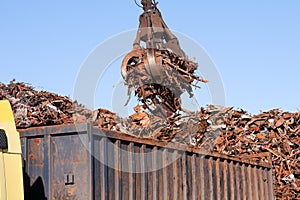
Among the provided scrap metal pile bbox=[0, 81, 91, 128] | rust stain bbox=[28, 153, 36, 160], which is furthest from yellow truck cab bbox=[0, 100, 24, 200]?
scrap metal pile bbox=[0, 81, 91, 128]

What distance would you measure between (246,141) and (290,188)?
3.89 feet

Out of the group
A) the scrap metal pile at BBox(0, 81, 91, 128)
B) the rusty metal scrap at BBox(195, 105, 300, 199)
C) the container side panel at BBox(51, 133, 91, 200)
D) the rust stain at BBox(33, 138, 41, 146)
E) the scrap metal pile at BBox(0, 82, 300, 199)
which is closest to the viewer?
the container side panel at BBox(51, 133, 91, 200)

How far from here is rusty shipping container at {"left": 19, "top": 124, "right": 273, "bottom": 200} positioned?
4922mm

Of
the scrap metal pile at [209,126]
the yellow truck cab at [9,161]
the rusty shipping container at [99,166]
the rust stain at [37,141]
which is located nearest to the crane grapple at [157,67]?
the scrap metal pile at [209,126]

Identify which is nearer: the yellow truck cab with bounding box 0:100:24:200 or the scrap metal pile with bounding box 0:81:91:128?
the yellow truck cab with bounding box 0:100:24:200

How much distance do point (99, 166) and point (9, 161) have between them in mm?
924

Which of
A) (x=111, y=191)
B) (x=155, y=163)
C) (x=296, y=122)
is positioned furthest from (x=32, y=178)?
(x=296, y=122)

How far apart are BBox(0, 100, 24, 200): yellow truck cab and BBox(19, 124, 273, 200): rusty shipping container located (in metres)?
0.61

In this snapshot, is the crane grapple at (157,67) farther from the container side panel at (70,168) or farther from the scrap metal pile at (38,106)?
the container side panel at (70,168)

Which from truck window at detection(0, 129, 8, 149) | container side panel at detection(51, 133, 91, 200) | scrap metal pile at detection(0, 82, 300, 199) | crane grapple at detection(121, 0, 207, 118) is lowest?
container side panel at detection(51, 133, 91, 200)

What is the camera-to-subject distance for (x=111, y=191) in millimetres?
5129

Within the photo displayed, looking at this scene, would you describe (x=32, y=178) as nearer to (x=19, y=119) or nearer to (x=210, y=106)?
(x=19, y=119)

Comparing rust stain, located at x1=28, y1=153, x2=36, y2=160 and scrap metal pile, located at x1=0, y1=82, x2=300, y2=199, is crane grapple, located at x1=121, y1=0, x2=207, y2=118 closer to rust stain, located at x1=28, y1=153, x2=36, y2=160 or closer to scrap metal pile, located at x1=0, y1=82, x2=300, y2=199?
scrap metal pile, located at x1=0, y1=82, x2=300, y2=199

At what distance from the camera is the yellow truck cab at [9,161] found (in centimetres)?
427
